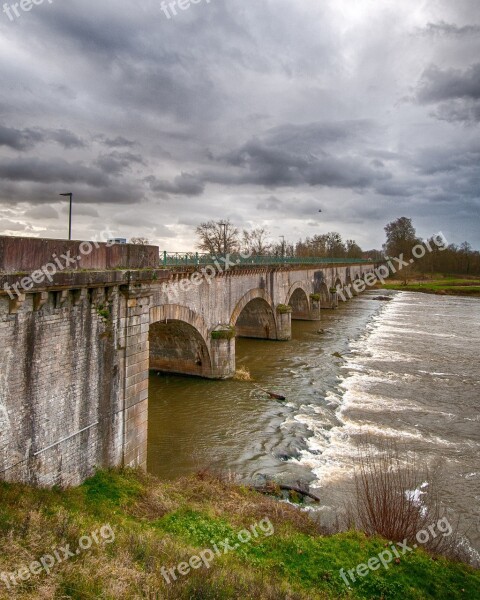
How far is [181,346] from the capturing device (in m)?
21.1

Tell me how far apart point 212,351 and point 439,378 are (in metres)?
11.4

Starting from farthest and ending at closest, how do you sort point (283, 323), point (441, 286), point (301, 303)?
point (441, 286) < point (301, 303) < point (283, 323)

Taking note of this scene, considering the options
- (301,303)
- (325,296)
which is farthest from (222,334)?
(325,296)

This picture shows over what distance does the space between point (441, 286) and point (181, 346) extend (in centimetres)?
7293

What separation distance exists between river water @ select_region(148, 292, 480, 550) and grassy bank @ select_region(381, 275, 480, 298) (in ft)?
164

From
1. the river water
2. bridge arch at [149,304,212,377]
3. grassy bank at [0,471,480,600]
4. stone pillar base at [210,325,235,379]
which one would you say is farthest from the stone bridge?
stone pillar base at [210,325,235,379]

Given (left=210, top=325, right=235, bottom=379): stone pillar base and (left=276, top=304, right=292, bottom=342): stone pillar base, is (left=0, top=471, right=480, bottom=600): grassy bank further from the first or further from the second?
(left=276, top=304, right=292, bottom=342): stone pillar base

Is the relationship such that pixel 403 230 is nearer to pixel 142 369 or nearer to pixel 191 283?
pixel 191 283

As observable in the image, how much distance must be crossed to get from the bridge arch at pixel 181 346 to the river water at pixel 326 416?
60cm

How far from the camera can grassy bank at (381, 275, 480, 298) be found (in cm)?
7625

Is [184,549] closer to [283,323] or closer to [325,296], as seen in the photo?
[283,323]

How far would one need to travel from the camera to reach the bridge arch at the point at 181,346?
1945cm

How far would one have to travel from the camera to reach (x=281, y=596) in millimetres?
6297

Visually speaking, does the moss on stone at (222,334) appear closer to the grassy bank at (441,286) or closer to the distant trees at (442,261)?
the grassy bank at (441,286)
